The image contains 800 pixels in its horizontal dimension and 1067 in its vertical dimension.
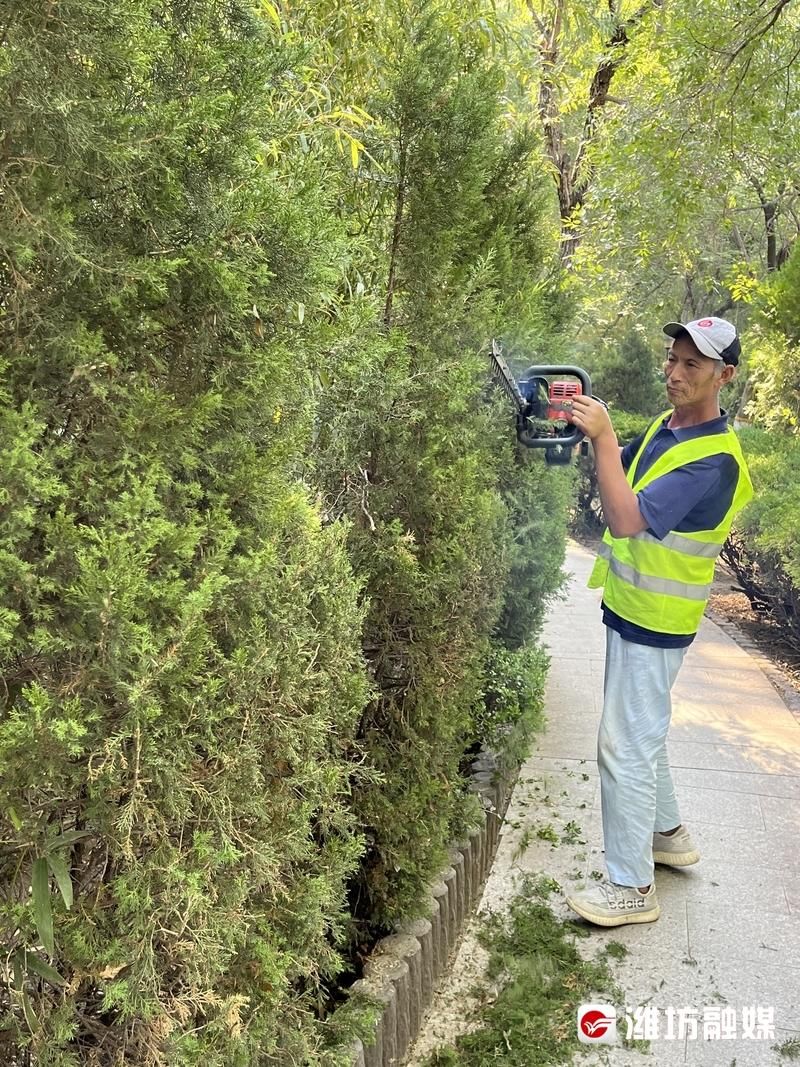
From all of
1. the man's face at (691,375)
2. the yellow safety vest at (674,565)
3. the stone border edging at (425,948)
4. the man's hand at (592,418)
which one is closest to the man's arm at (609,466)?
the man's hand at (592,418)

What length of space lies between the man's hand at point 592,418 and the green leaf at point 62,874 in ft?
6.60

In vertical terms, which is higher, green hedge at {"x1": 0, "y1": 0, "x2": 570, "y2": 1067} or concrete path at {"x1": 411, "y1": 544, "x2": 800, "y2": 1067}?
green hedge at {"x1": 0, "y1": 0, "x2": 570, "y2": 1067}

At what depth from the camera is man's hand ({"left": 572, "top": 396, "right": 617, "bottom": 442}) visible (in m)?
2.69

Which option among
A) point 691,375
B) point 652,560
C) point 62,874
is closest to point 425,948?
point 652,560

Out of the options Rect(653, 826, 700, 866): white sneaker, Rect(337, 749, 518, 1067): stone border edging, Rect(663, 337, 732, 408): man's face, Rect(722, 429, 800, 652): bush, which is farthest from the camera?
Rect(722, 429, 800, 652): bush

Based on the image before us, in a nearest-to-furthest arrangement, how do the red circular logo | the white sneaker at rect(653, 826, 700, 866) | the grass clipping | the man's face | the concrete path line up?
the grass clipping → the red circular logo → the concrete path → the man's face → the white sneaker at rect(653, 826, 700, 866)

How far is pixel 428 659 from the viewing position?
260cm

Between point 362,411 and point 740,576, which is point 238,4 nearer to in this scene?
point 362,411

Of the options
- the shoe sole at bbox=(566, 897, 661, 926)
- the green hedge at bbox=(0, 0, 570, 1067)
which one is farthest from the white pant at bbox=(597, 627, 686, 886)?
the green hedge at bbox=(0, 0, 570, 1067)

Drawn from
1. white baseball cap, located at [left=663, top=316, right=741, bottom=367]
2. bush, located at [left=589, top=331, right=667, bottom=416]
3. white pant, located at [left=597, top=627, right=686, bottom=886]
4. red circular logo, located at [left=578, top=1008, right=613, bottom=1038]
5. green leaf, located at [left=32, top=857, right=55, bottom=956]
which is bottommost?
bush, located at [left=589, top=331, right=667, bottom=416]

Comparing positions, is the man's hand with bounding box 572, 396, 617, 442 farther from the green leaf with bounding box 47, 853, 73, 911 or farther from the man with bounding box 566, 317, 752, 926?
the green leaf with bounding box 47, 853, 73, 911

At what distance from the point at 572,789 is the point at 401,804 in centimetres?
204

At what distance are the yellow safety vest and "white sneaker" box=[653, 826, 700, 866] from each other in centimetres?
108

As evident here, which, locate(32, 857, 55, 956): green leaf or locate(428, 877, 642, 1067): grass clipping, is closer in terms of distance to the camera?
locate(32, 857, 55, 956): green leaf
